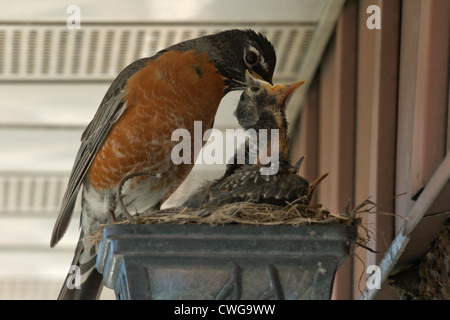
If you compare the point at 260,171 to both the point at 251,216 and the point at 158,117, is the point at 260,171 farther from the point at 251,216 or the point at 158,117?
the point at 158,117

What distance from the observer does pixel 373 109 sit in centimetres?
366

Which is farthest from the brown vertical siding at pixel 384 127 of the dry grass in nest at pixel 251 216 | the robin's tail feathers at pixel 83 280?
the robin's tail feathers at pixel 83 280

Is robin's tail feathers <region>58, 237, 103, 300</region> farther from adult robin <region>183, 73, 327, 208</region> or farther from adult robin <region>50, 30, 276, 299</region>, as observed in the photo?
adult robin <region>183, 73, 327, 208</region>

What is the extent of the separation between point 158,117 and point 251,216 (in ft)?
3.10

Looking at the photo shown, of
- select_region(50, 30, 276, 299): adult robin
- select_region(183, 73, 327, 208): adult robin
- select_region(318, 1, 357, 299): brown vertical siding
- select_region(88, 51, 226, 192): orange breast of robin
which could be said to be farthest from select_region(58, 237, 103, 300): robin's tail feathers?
select_region(318, 1, 357, 299): brown vertical siding

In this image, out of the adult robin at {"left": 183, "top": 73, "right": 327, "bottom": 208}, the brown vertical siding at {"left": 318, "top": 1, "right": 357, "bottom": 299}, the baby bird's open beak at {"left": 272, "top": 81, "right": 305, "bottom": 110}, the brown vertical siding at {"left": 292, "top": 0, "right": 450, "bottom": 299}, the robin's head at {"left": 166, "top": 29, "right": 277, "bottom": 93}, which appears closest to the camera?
the adult robin at {"left": 183, "top": 73, "right": 327, "bottom": 208}

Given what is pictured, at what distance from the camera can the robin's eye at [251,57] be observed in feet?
11.5

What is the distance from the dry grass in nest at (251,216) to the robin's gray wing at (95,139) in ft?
2.74

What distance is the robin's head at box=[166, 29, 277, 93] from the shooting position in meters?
3.48

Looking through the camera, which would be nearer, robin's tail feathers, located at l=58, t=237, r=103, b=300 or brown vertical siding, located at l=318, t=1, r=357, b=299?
robin's tail feathers, located at l=58, t=237, r=103, b=300

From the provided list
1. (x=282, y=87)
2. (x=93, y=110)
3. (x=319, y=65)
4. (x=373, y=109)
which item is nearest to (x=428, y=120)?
(x=282, y=87)

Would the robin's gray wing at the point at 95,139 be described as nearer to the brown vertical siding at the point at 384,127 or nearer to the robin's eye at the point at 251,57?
the robin's eye at the point at 251,57

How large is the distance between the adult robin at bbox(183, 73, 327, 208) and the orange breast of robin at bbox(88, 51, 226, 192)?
0.28 m

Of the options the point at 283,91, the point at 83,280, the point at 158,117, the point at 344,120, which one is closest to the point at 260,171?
the point at 283,91
